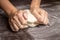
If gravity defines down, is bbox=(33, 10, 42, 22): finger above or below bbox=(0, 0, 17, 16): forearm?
below

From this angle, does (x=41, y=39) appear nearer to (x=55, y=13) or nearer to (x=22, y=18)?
(x=22, y=18)

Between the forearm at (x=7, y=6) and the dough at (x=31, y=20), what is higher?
the forearm at (x=7, y=6)

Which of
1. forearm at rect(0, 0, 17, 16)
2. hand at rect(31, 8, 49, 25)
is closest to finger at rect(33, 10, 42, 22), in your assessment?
hand at rect(31, 8, 49, 25)

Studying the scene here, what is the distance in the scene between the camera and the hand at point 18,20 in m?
0.77

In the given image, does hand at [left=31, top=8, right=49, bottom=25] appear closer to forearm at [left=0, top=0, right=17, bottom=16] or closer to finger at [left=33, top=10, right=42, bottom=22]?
finger at [left=33, top=10, right=42, bottom=22]

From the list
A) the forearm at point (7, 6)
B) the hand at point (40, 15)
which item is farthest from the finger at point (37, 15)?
Answer: the forearm at point (7, 6)

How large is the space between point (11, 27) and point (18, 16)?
8cm

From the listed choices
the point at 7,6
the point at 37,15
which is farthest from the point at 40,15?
the point at 7,6

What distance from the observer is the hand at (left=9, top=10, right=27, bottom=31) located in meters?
0.77

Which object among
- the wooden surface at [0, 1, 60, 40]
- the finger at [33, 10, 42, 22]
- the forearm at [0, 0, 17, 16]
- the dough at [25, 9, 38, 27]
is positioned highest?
the forearm at [0, 0, 17, 16]

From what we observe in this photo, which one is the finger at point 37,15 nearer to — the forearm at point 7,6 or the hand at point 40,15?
the hand at point 40,15

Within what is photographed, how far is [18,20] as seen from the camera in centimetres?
78

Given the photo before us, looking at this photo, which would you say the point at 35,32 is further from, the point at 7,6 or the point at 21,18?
the point at 7,6

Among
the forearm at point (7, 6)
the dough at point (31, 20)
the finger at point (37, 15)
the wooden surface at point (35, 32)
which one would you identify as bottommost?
the wooden surface at point (35, 32)
